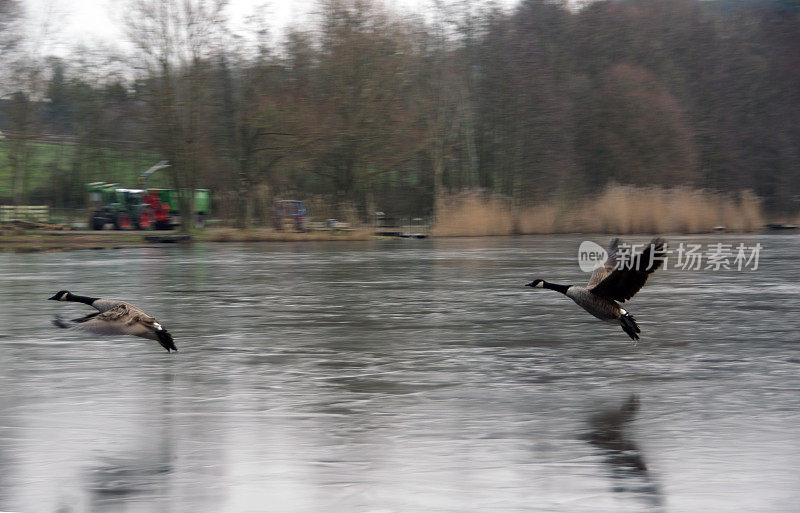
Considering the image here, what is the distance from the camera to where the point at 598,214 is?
4675 centimetres

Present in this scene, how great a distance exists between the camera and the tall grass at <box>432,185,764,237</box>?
150 feet

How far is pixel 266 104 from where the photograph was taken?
153ft

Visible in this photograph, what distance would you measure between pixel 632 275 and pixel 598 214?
123 ft

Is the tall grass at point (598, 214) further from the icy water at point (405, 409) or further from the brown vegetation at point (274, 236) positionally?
the icy water at point (405, 409)

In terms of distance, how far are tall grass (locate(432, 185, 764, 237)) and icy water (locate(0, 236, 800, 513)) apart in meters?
28.0

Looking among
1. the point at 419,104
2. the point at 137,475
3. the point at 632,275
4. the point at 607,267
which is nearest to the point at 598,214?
the point at 419,104

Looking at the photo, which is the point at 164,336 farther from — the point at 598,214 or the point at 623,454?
the point at 598,214

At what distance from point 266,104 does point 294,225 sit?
A: 5.43 meters

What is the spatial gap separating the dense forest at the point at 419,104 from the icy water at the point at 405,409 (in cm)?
2967

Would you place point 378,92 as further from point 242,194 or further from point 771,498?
point 771,498

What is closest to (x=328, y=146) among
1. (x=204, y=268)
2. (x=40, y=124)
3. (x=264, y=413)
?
(x=40, y=124)

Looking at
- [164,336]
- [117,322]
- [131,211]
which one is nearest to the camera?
[117,322]

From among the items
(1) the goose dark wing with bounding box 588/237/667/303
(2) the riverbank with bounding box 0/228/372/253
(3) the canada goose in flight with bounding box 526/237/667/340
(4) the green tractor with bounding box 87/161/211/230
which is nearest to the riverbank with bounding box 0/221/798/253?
(2) the riverbank with bounding box 0/228/372/253

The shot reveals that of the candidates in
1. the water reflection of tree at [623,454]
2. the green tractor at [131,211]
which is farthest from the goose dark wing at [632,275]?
the green tractor at [131,211]
